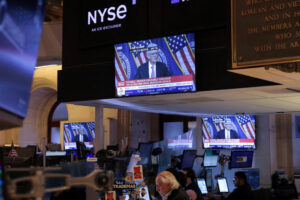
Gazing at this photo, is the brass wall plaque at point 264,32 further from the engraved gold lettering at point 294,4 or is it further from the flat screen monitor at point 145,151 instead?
the flat screen monitor at point 145,151

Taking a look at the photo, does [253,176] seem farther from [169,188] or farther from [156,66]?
[169,188]

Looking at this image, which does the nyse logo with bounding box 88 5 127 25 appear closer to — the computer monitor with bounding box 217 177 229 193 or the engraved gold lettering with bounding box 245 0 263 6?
the engraved gold lettering with bounding box 245 0 263 6

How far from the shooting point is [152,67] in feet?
20.6

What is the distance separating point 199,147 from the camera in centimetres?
1079

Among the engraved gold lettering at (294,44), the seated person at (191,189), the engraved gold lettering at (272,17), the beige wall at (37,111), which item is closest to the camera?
the engraved gold lettering at (294,44)

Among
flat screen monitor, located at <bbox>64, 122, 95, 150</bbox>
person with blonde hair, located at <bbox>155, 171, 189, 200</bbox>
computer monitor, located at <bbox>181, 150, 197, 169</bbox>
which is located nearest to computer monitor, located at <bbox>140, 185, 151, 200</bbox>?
person with blonde hair, located at <bbox>155, 171, 189, 200</bbox>

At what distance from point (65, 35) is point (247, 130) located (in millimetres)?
4678

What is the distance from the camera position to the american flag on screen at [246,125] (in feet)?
32.7

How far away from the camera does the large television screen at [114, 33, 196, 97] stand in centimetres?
598

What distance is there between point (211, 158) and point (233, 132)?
0.77 m

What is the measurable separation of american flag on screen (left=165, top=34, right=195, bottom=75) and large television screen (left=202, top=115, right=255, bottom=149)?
439cm

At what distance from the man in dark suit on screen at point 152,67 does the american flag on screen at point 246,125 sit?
4313 millimetres

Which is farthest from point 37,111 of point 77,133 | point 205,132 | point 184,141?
point 205,132

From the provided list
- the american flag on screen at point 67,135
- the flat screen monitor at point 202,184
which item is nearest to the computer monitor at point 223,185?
the flat screen monitor at point 202,184
